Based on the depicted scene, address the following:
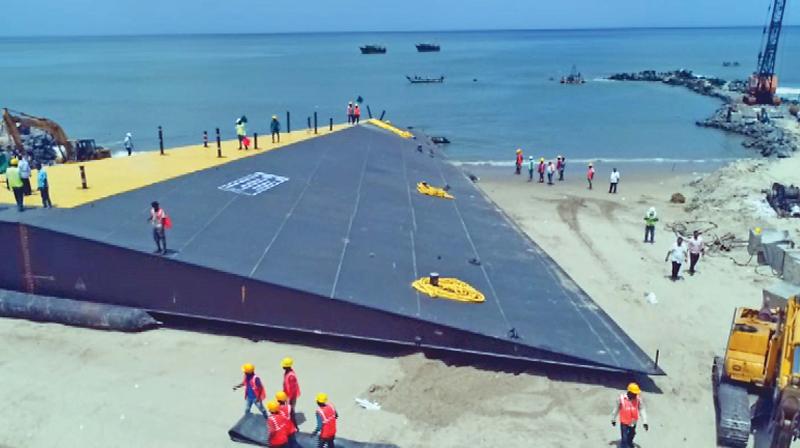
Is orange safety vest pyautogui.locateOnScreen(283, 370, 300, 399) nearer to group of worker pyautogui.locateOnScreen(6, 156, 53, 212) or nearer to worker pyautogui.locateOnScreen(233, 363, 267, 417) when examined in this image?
worker pyautogui.locateOnScreen(233, 363, 267, 417)

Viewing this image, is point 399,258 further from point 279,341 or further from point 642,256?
point 642,256

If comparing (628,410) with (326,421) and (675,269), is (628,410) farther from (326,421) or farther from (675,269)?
(675,269)

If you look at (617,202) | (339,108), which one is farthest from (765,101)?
(617,202)

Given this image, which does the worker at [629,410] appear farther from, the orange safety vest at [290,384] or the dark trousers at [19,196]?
the dark trousers at [19,196]

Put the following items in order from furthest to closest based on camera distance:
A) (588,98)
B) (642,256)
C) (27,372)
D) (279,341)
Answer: (588,98)
(642,256)
(279,341)
(27,372)

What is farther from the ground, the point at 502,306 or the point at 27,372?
the point at 502,306

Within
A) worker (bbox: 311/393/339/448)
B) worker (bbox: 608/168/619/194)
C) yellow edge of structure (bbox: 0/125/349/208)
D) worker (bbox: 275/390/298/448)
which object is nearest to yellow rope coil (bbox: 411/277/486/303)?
worker (bbox: 275/390/298/448)

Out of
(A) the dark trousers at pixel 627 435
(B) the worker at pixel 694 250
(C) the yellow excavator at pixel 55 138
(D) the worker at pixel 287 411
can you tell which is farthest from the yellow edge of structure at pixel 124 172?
(B) the worker at pixel 694 250
